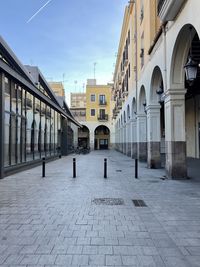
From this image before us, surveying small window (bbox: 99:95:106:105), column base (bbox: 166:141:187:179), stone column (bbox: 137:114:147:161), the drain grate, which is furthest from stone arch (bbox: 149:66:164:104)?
small window (bbox: 99:95:106:105)

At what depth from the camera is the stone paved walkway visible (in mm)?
4293

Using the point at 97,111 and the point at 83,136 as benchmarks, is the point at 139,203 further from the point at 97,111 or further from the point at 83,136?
the point at 83,136

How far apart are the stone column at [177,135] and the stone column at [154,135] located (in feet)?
14.6

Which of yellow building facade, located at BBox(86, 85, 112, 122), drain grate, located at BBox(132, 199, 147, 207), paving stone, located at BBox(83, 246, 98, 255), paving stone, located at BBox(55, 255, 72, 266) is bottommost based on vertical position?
paving stone, located at BBox(83, 246, 98, 255)

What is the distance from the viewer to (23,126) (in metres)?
16.9

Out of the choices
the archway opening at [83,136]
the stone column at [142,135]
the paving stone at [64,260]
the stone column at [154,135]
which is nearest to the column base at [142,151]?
the stone column at [142,135]

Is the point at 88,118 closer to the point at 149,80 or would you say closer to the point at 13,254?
the point at 149,80

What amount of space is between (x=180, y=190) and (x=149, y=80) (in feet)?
28.6

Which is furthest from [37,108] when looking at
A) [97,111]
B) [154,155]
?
[97,111]

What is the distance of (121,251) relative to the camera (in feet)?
14.9

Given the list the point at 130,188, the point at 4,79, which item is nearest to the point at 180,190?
the point at 130,188

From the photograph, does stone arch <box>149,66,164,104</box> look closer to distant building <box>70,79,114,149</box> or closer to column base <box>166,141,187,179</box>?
column base <box>166,141,187,179</box>

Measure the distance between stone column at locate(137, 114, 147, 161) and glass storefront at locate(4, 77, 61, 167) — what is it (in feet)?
23.1

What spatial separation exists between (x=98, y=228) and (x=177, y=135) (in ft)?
24.5
